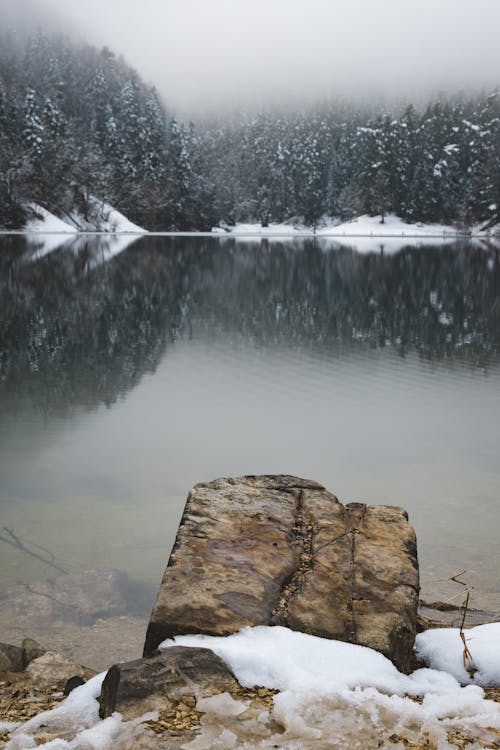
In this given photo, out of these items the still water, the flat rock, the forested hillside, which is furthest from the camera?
the forested hillside

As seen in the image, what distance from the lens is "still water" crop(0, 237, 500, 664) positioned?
770cm

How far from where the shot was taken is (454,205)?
113m

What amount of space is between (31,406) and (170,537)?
19.5 feet

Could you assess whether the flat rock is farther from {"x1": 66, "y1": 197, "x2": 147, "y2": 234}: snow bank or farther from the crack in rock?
{"x1": 66, "y1": 197, "x2": 147, "y2": 234}: snow bank

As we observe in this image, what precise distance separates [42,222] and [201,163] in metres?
46.0

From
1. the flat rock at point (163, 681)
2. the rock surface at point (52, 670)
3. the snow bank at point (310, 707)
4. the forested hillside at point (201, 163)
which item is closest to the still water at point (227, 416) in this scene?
the rock surface at point (52, 670)

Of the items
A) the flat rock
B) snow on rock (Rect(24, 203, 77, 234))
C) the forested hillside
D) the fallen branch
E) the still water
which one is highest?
the forested hillside

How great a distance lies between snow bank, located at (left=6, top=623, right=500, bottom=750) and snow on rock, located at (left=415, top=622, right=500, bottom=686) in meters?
0.01

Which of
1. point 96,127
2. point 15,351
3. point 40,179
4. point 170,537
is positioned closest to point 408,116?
point 96,127

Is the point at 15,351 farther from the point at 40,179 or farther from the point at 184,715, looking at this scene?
Answer: the point at 40,179

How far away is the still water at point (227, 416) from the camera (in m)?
7.70

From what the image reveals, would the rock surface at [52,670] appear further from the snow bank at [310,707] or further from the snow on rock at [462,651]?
the snow on rock at [462,651]

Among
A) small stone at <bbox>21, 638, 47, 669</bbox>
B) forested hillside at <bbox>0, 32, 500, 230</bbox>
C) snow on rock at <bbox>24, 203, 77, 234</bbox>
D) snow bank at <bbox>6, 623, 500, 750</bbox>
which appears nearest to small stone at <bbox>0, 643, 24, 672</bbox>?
small stone at <bbox>21, 638, 47, 669</bbox>

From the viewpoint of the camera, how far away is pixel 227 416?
12641 mm
